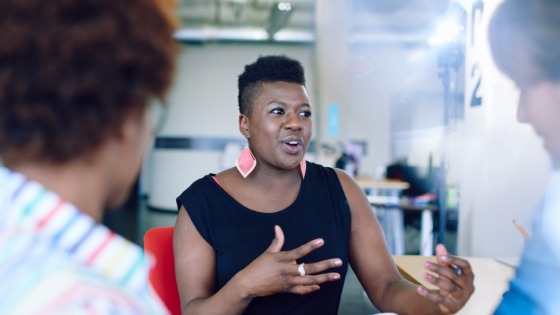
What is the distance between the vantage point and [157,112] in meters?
0.66

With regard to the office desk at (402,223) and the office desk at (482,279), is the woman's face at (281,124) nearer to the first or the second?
the office desk at (482,279)

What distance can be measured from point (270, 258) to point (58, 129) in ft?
2.28

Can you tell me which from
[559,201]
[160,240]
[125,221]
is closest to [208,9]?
[125,221]

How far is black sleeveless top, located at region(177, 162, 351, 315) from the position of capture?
137cm

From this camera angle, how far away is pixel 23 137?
57 centimetres

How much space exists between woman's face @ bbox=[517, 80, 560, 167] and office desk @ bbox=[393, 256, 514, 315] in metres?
0.39

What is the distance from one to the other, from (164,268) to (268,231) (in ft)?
1.05

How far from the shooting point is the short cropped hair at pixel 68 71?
542 millimetres

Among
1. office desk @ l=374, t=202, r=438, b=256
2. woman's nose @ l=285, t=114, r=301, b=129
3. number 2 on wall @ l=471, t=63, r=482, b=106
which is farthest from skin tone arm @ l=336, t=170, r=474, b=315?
office desk @ l=374, t=202, r=438, b=256

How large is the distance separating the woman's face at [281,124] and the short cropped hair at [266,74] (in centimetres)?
2

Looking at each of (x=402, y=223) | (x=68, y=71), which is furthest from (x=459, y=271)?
(x=402, y=223)

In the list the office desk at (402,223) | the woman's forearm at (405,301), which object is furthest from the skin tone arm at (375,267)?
the office desk at (402,223)

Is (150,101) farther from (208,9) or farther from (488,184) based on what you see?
(208,9)

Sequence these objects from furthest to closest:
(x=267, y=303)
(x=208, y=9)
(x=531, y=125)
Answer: (x=208, y=9)
(x=267, y=303)
(x=531, y=125)
